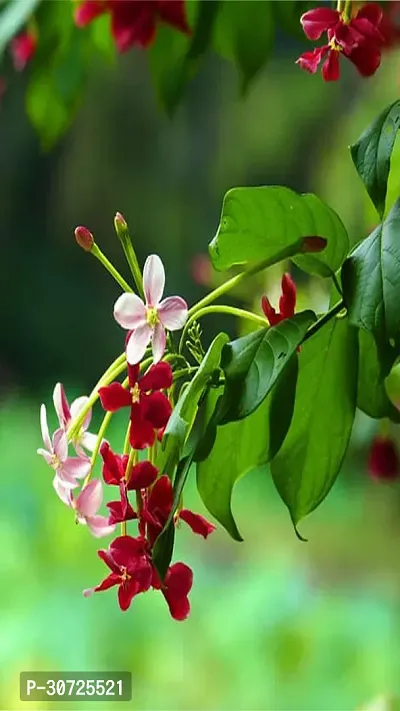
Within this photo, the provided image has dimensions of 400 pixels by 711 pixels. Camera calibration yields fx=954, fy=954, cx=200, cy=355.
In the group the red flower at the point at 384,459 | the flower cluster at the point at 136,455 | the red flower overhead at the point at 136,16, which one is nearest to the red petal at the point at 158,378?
the flower cluster at the point at 136,455

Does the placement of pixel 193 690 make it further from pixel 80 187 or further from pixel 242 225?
pixel 80 187

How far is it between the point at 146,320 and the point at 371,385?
0.13 meters

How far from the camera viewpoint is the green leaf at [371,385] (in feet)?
1.31

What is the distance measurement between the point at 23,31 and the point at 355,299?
0.56 metres

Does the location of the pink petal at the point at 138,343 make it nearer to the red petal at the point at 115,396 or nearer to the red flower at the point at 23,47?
the red petal at the point at 115,396

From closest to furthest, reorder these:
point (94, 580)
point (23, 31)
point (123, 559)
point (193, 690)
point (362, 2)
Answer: point (123, 559) < point (362, 2) < point (23, 31) < point (193, 690) < point (94, 580)

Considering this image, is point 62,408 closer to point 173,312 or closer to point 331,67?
point 173,312

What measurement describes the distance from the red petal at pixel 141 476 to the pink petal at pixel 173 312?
0.05 m

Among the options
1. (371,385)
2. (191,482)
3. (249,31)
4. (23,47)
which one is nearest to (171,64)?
(249,31)

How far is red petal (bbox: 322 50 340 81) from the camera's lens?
0.37 metres

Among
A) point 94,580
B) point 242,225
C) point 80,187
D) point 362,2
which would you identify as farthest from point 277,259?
point 80,187

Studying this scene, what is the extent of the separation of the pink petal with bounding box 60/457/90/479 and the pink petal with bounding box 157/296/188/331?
0.06 metres

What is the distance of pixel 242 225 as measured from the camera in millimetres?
351

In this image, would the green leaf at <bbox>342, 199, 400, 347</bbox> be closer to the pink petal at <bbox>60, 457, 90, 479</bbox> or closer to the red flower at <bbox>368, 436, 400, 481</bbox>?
the pink petal at <bbox>60, 457, 90, 479</bbox>
